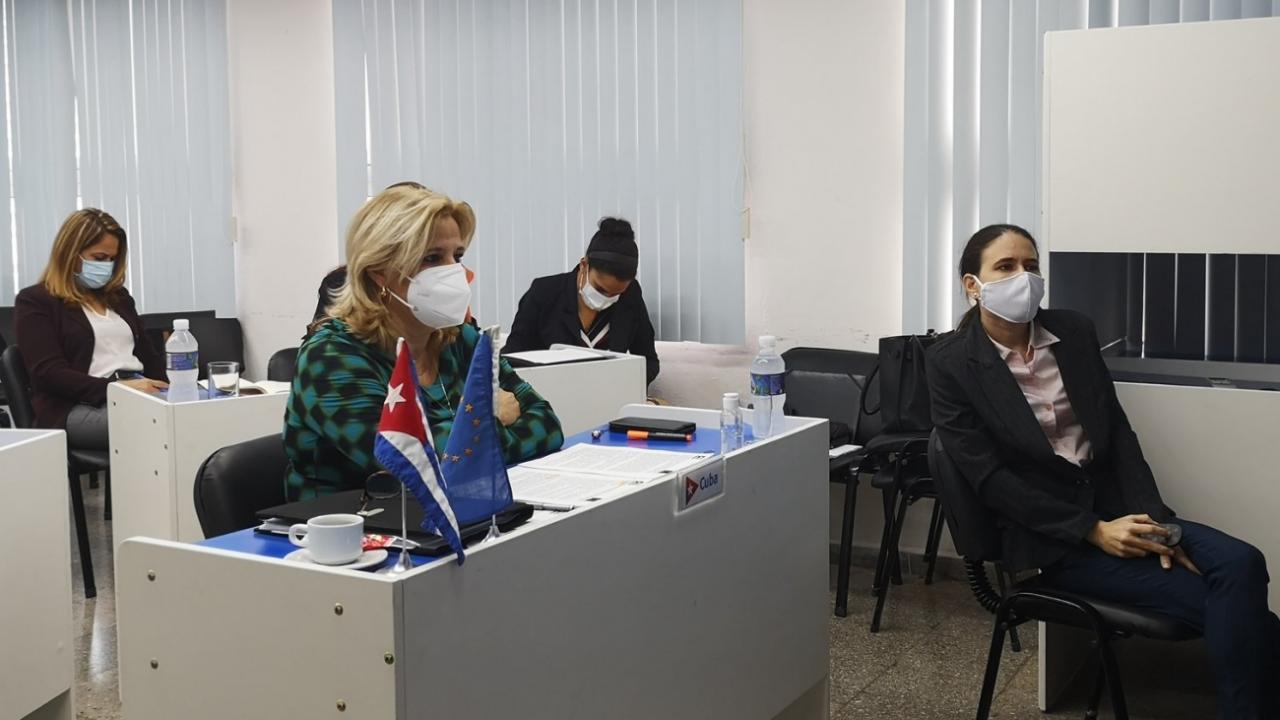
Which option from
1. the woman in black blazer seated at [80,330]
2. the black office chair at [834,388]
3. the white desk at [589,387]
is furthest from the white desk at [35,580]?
the black office chair at [834,388]

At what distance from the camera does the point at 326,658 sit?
5.56ft

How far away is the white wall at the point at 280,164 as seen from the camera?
6086mm

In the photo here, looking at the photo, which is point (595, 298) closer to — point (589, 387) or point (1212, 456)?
point (589, 387)

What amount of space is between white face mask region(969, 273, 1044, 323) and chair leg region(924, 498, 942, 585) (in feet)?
4.73

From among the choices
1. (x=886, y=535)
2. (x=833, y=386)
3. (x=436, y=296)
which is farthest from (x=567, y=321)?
(x=436, y=296)

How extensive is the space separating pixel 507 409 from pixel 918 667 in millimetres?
1623

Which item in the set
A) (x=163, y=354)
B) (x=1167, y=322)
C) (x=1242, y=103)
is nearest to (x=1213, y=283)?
(x=1167, y=322)

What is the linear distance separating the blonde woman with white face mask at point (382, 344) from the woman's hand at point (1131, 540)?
1.30 meters

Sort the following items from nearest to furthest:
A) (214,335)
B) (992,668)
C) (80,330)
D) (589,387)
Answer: (992,668), (589,387), (80,330), (214,335)

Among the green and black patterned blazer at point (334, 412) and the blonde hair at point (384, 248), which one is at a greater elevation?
the blonde hair at point (384, 248)

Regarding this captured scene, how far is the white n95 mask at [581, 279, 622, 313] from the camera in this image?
15.9ft

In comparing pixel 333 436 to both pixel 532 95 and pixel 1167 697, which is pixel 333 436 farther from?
pixel 532 95

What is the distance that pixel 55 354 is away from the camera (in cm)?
462

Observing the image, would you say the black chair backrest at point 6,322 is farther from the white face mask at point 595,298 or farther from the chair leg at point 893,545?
the chair leg at point 893,545
